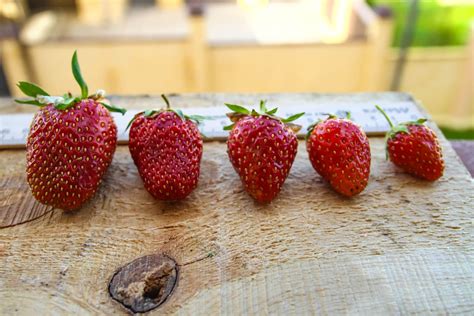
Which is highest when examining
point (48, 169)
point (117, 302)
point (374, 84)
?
point (48, 169)

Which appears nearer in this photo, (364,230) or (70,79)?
(364,230)

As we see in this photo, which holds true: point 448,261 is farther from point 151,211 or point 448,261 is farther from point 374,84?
point 374,84

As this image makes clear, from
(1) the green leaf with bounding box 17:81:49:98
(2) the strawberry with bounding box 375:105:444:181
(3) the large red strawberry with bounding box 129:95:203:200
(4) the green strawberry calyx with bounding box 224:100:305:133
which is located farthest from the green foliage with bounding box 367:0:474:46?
(1) the green leaf with bounding box 17:81:49:98

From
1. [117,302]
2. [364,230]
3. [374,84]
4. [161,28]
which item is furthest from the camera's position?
[161,28]

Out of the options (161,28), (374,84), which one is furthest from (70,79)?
(374,84)

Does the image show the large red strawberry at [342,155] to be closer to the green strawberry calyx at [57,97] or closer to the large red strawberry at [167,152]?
the large red strawberry at [167,152]

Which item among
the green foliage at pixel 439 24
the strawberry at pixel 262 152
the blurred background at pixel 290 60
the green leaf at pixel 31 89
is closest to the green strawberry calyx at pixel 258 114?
the strawberry at pixel 262 152

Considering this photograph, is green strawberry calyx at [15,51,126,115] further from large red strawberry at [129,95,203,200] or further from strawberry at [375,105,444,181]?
strawberry at [375,105,444,181]
